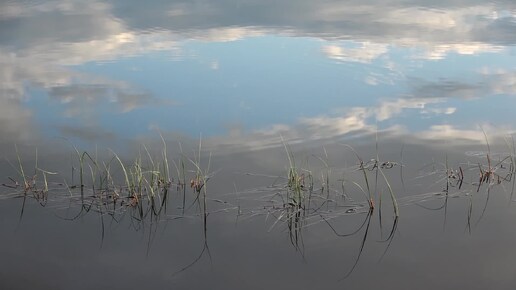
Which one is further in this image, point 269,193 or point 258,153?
point 258,153

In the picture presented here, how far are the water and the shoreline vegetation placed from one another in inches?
0.7

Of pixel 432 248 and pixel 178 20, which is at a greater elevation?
pixel 178 20

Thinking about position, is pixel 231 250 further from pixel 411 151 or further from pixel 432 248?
pixel 411 151

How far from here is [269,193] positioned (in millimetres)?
5547

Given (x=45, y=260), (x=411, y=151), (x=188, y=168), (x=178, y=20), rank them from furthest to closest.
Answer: (x=178, y=20), (x=411, y=151), (x=188, y=168), (x=45, y=260)

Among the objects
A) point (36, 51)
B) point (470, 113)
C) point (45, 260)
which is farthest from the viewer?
point (36, 51)

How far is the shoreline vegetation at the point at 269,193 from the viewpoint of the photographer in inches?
203

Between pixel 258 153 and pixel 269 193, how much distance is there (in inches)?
40.3

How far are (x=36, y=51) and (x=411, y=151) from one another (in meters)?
5.95

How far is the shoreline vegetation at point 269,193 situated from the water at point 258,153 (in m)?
0.02

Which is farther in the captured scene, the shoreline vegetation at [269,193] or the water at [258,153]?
the shoreline vegetation at [269,193]

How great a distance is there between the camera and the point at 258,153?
6.53 meters

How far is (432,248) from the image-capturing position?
4789mm

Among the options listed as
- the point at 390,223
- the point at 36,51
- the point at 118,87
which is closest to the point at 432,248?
the point at 390,223
